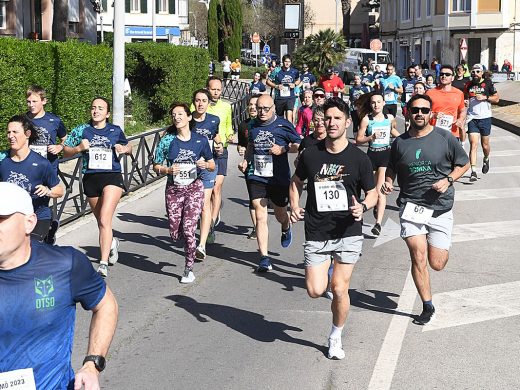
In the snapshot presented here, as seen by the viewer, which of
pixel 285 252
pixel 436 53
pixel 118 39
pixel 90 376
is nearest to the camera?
pixel 90 376

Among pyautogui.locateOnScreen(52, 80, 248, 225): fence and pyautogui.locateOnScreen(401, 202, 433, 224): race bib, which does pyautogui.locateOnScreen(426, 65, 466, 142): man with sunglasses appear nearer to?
pyautogui.locateOnScreen(52, 80, 248, 225): fence

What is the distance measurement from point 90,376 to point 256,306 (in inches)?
192

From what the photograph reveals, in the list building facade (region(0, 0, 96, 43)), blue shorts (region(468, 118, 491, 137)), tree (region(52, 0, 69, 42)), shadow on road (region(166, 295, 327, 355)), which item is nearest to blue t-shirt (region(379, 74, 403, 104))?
blue shorts (region(468, 118, 491, 137))

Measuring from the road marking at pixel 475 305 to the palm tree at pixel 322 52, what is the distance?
133 ft

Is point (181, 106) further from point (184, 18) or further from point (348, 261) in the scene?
point (184, 18)

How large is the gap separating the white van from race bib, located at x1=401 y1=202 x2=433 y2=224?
160 ft

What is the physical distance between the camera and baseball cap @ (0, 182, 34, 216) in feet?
Answer: 11.5

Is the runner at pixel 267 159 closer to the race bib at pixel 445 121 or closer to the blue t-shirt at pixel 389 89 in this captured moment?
the race bib at pixel 445 121

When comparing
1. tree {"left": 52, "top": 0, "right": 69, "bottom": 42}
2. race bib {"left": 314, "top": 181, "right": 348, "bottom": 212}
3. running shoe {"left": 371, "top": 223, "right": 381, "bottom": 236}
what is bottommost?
running shoe {"left": 371, "top": 223, "right": 381, "bottom": 236}

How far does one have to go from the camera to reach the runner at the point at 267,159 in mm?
10141

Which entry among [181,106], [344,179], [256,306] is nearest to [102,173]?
[181,106]

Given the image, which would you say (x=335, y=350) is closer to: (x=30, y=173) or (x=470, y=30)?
(x=30, y=173)

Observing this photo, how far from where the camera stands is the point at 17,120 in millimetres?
8375

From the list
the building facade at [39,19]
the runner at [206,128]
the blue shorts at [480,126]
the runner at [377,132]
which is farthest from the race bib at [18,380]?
the building facade at [39,19]
